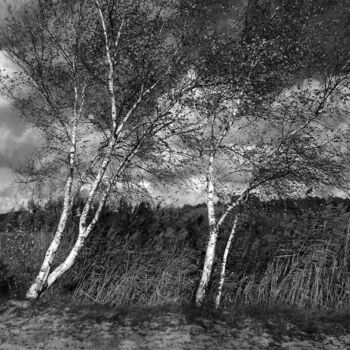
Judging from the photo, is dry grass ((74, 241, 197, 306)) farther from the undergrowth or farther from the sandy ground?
the sandy ground

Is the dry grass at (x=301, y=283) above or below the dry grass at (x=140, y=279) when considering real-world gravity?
above

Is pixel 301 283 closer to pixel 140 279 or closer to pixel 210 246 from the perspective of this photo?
pixel 210 246

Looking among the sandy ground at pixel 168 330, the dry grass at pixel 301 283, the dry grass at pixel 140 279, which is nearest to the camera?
the sandy ground at pixel 168 330

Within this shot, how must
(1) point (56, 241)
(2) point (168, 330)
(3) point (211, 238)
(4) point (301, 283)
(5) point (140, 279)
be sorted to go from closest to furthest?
(2) point (168, 330)
(1) point (56, 241)
(4) point (301, 283)
(5) point (140, 279)
(3) point (211, 238)

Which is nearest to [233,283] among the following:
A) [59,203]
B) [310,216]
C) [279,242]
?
[279,242]

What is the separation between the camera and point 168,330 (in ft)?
20.2

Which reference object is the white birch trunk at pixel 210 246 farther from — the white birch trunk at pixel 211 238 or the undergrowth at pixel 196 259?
the undergrowth at pixel 196 259

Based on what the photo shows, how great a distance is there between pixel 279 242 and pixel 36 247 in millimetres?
5909

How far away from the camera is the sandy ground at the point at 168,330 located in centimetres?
580

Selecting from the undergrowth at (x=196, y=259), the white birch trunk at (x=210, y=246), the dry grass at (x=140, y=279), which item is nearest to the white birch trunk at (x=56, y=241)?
the undergrowth at (x=196, y=259)

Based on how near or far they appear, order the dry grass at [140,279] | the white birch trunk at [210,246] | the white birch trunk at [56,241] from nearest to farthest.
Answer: the white birch trunk at [56,241]
the dry grass at [140,279]
the white birch trunk at [210,246]

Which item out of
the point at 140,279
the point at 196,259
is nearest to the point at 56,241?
the point at 140,279

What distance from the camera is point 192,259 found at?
11.3m

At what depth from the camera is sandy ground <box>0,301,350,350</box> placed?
5801 mm
